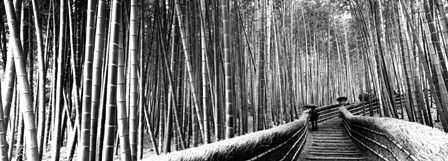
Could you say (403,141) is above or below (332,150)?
above

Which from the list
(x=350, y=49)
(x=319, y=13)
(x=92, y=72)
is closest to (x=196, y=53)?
(x=92, y=72)

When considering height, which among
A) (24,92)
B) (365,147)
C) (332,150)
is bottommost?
(332,150)

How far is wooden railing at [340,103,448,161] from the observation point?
4.70 feet

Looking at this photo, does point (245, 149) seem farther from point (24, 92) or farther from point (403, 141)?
point (24, 92)

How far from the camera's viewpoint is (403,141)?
2090 mm

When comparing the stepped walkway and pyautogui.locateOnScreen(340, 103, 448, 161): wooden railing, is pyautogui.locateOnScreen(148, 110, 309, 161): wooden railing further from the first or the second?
pyautogui.locateOnScreen(340, 103, 448, 161): wooden railing

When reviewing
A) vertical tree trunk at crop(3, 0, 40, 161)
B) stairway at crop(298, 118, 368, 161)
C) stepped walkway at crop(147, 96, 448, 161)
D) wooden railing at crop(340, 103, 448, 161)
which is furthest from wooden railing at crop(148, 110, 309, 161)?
stairway at crop(298, 118, 368, 161)

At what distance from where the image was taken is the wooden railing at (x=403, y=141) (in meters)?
1.43

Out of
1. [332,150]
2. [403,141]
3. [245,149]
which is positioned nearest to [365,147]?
[332,150]

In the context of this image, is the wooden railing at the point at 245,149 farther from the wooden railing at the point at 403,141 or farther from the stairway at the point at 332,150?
the stairway at the point at 332,150

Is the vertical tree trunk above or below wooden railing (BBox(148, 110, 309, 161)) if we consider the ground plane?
above

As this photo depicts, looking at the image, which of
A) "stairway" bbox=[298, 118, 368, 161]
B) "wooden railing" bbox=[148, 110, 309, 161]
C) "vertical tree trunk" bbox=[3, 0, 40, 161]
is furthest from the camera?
"stairway" bbox=[298, 118, 368, 161]

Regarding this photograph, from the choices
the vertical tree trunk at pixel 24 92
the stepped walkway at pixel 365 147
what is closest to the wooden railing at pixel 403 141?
the stepped walkway at pixel 365 147

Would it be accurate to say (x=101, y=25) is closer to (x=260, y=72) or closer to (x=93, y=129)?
(x=93, y=129)
